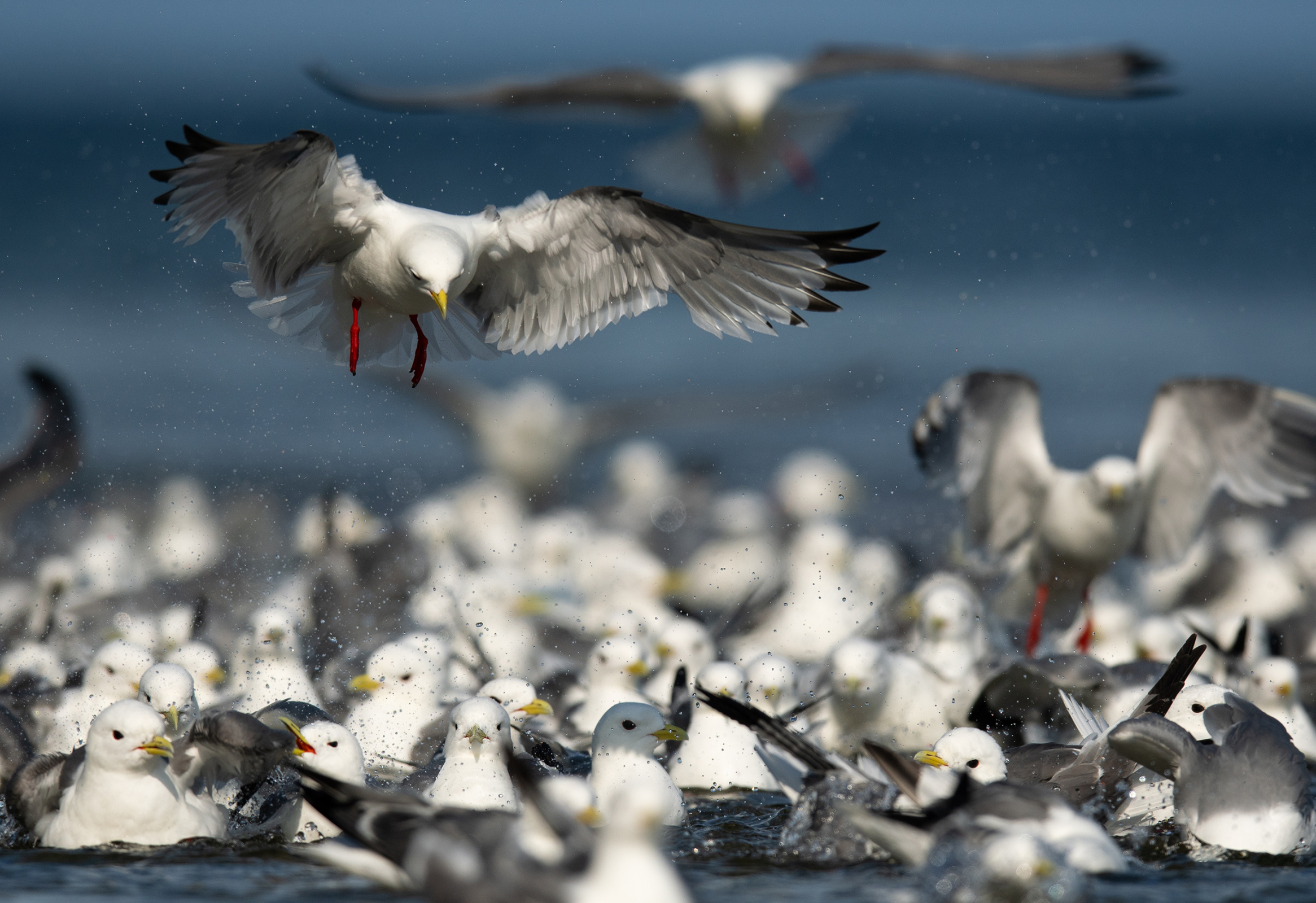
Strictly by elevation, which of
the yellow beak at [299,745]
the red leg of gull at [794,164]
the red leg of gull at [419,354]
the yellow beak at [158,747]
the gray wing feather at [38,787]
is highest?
the red leg of gull at [794,164]

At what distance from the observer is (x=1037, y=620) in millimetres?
8914

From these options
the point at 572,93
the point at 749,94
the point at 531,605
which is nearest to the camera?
the point at 531,605

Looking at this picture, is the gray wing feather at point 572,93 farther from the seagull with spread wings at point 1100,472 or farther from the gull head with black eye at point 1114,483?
the gull head with black eye at point 1114,483

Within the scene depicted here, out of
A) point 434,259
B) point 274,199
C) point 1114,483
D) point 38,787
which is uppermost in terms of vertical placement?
point 274,199

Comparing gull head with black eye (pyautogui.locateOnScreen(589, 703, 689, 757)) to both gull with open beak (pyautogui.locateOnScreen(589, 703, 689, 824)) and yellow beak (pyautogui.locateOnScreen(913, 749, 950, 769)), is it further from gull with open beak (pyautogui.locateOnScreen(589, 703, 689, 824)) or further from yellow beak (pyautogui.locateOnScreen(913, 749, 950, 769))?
yellow beak (pyautogui.locateOnScreen(913, 749, 950, 769))

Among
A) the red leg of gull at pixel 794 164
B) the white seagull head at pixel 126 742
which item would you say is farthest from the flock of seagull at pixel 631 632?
the red leg of gull at pixel 794 164

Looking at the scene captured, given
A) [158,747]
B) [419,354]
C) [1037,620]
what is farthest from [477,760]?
[1037,620]

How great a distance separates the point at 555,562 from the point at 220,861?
240 inches

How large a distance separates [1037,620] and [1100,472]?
3.21ft

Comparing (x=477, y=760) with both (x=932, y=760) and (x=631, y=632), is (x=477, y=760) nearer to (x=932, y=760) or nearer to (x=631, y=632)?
(x=932, y=760)

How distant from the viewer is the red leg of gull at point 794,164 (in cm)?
1073

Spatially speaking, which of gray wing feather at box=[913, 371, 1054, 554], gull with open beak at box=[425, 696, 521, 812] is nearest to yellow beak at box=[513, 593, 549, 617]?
gray wing feather at box=[913, 371, 1054, 554]

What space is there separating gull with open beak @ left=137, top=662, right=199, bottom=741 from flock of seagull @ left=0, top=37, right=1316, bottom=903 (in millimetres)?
14

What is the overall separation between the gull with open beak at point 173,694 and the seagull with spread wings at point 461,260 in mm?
1456
